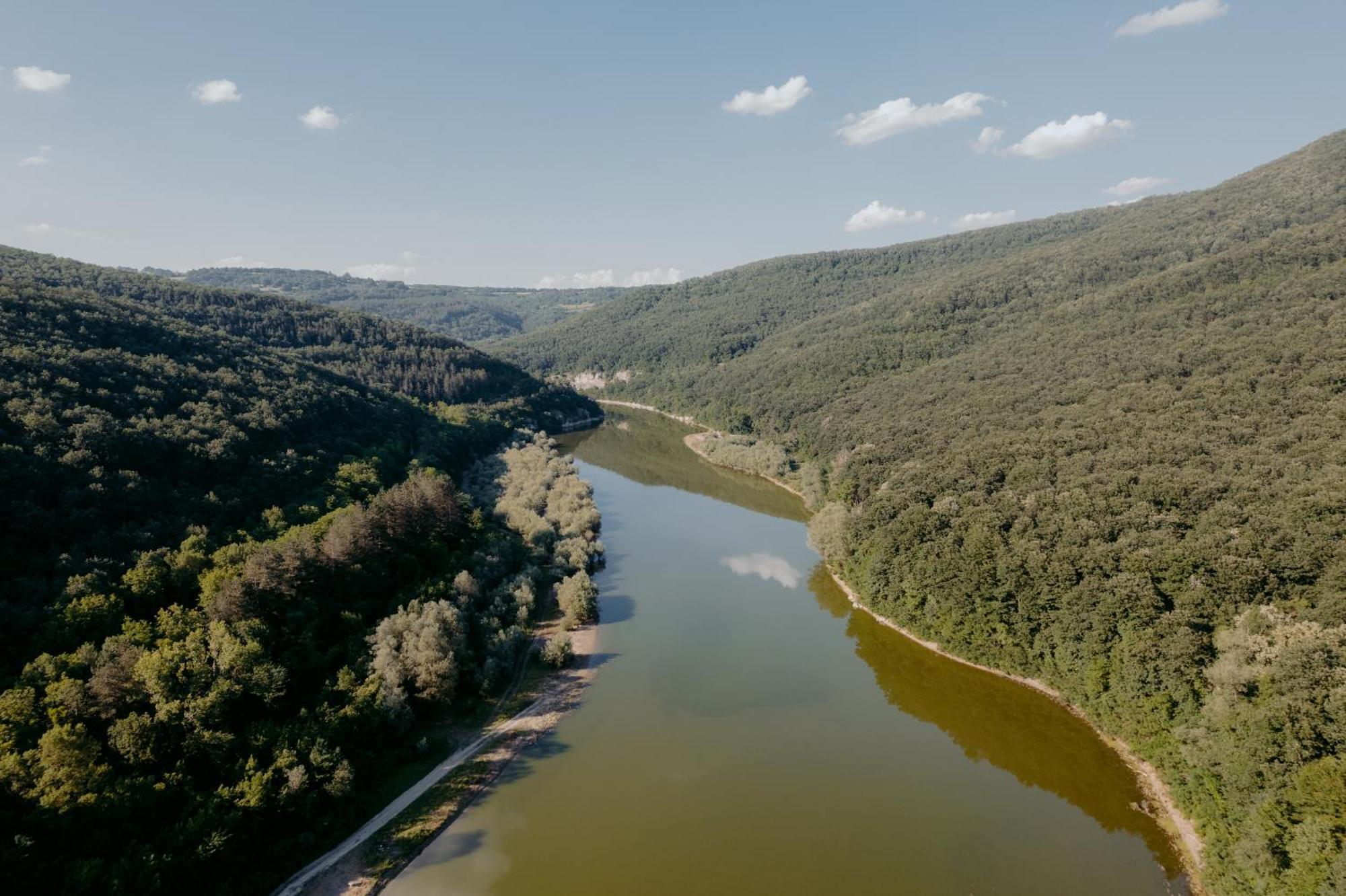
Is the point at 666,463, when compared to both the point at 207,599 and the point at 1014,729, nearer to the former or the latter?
the point at 1014,729

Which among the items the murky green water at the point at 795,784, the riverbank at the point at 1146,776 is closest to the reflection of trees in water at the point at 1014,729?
the murky green water at the point at 795,784

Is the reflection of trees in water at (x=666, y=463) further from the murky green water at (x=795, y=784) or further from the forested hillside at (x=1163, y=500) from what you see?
the murky green water at (x=795, y=784)

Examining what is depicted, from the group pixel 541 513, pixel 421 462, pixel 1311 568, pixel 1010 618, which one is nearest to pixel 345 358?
pixel 421 462

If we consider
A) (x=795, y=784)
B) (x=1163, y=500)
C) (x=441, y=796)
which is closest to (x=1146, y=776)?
(x=1163, y=500)

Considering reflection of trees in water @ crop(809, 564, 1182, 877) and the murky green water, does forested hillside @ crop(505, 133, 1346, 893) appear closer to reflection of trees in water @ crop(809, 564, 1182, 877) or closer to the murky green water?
reflection of trees in water @ crop(809, 564, 1182, 877)

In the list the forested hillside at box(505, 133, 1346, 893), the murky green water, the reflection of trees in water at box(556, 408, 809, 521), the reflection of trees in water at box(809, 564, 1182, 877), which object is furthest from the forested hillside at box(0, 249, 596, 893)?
the forested hillside at box(505, 133, 1346, 893)

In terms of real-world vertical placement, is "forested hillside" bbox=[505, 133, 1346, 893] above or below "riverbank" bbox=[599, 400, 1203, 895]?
above

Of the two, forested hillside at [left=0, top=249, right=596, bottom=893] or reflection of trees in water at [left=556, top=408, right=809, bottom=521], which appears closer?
forested hillside at [left=0, top=249, right=596, bottom=893]
